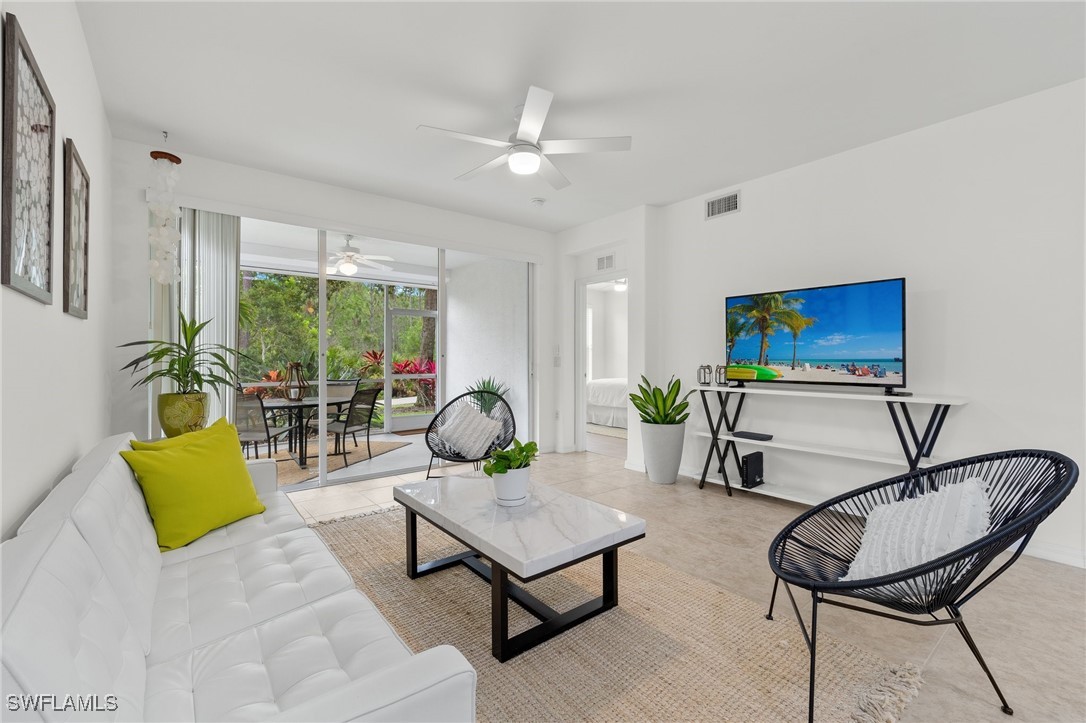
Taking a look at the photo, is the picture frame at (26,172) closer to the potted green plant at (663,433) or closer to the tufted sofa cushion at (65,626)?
the tufted sofa cushion at (65,626)

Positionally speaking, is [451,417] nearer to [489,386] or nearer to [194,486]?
[489,386]

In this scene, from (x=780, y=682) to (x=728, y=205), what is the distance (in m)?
3.73

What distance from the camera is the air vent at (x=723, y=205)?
4262mm

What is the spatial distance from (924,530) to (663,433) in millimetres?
2714

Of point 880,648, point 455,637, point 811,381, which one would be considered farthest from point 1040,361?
point 455,637

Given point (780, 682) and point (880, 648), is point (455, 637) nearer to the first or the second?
point (780, 682)

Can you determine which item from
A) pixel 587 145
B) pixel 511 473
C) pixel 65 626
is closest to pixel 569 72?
pixel 587 145

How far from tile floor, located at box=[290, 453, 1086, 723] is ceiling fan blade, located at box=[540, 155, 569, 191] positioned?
2375mm

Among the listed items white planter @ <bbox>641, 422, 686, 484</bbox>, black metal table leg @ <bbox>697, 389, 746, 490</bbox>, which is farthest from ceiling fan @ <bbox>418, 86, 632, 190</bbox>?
white planter @ <bbox>641, 422, 686, 484</bbox>

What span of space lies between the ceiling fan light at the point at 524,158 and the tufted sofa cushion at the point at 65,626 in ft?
8.31

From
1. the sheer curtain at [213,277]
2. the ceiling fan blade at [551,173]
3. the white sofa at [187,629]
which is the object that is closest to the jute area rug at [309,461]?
the sheer curtain at [213,277]

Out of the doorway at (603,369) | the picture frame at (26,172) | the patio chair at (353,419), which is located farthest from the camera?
the doorway at (603,369)

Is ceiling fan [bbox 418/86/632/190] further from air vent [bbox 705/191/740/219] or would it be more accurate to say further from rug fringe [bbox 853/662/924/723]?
rug fringe [bbox 853/662/924/723]

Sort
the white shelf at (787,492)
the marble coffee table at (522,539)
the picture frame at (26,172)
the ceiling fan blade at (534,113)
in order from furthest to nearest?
1. the white shelf at (787,492)
2. the ceiling fan blade at (534,113)
3. the marble coffee table at (522,539)
4. the picture frame at (26,172)
